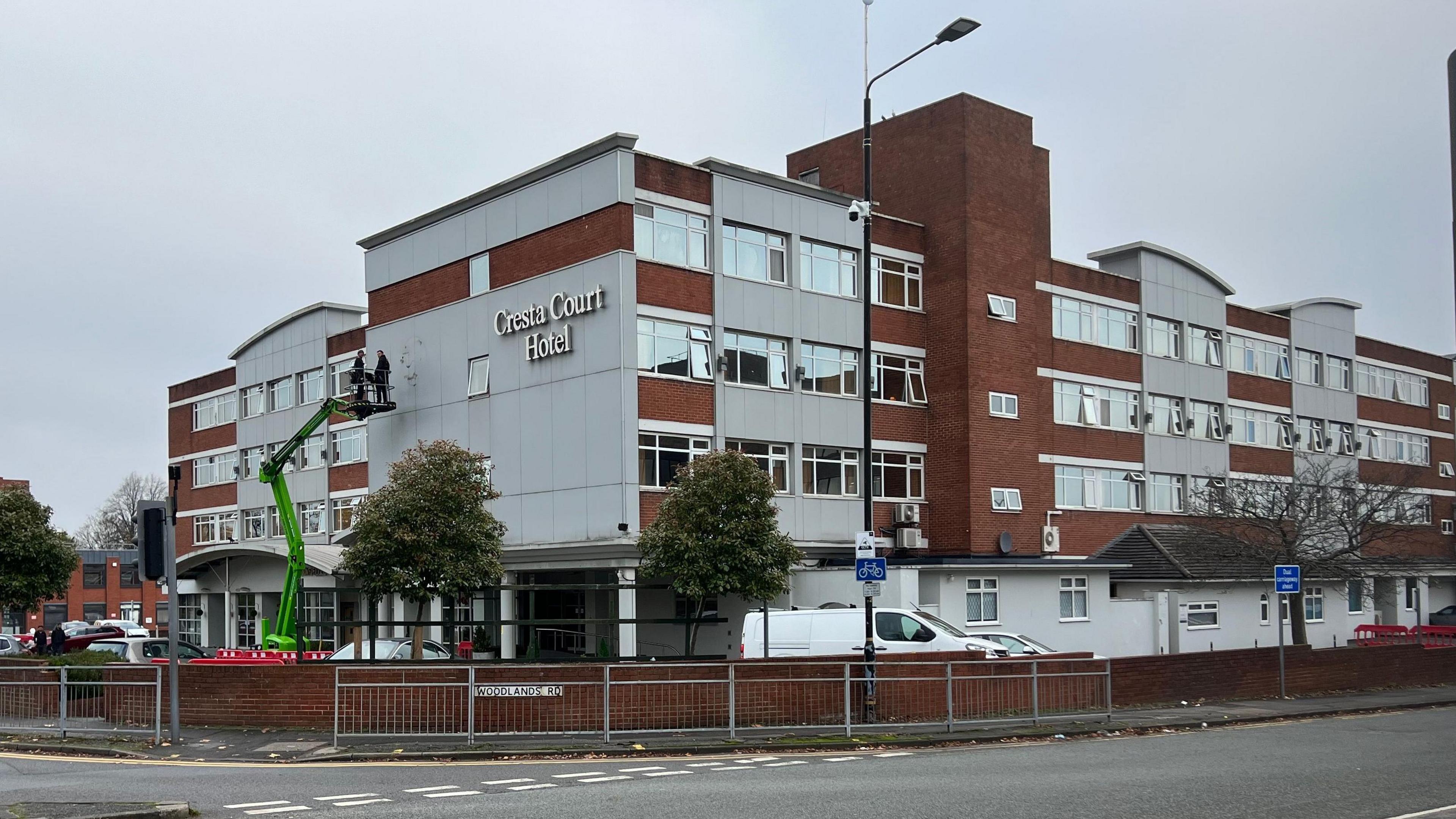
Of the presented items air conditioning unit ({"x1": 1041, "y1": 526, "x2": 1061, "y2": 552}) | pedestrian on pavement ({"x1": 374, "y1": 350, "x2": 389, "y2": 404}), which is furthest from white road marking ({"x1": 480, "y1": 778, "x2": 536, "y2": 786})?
air conditioning unit ({"x1": 1041, "y1": 526, "x2": 1061, "y2": 552})

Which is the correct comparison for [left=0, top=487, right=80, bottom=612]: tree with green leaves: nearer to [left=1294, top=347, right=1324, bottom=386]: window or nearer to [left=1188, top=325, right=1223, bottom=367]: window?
[left=1188, top=325, right=1223, bottom=367]: window

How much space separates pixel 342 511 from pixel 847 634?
29.8 metres

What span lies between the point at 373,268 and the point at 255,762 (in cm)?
2618

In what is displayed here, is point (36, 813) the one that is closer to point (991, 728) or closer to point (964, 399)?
point (991, 728)

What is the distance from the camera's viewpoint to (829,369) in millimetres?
37500

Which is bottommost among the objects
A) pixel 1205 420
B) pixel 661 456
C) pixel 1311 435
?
pixel 661 456

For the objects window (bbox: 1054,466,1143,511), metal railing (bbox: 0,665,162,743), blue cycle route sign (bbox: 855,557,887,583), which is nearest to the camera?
metal railing (bbox: 0,665,162,743)

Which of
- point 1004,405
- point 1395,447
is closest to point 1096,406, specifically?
point 1004,405

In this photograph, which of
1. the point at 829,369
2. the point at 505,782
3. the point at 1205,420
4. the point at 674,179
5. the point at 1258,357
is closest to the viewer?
the point at 505,782

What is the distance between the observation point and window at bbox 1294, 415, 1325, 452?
53062 millimetres

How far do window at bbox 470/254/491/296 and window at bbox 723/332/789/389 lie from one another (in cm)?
703

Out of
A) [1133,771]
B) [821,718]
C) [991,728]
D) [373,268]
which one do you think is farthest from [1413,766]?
[373,268]

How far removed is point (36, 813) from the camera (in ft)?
38.2

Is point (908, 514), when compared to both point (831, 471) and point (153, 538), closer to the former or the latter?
point (831, 471)
